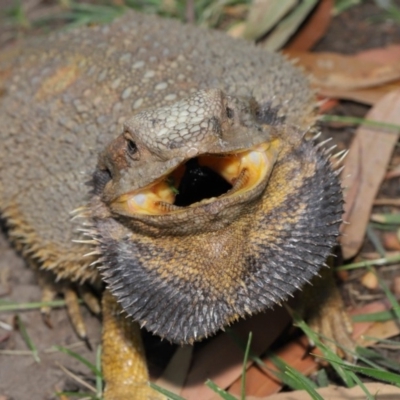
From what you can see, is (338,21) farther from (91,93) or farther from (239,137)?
(239,137)

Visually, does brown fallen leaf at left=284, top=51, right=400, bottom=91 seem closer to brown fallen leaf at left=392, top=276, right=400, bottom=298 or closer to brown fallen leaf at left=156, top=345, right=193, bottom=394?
brown fallen leaf at left=392, top=276, right=400, bottom=298

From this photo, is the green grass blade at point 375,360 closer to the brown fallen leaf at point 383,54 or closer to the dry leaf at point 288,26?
the brown fallen leaf at point 383,54

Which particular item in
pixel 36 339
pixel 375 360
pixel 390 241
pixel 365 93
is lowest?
pixel 36 339

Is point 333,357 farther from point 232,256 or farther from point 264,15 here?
point 264,15

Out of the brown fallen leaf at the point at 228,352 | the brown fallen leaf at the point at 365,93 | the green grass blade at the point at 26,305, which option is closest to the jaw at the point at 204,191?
the brown fallen leaf at the point at 228,352

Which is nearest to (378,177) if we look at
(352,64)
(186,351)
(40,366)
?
(352,64)

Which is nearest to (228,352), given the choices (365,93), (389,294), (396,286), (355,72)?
(389,294)

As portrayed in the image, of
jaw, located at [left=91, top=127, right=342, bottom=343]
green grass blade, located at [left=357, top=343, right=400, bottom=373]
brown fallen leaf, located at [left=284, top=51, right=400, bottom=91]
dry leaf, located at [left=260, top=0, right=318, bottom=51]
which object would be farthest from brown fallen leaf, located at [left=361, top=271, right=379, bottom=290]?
dry leaf, located at [left=260, top=0, right=318, bottom=51]
